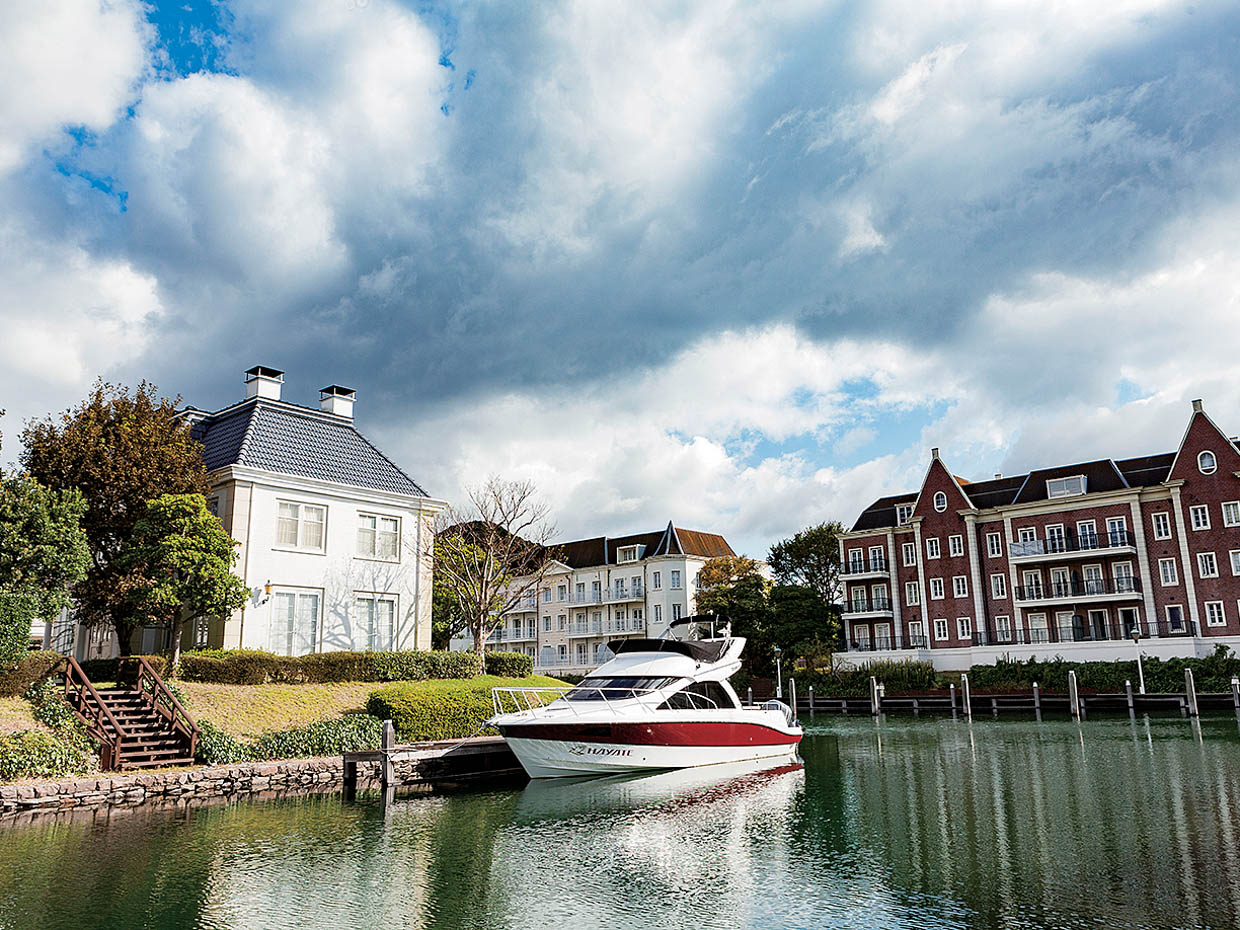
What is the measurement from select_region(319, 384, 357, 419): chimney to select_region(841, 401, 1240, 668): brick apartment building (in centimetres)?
3613

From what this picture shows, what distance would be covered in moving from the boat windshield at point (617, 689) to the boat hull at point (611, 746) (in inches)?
40.0

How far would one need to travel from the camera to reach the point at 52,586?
67.5 ft

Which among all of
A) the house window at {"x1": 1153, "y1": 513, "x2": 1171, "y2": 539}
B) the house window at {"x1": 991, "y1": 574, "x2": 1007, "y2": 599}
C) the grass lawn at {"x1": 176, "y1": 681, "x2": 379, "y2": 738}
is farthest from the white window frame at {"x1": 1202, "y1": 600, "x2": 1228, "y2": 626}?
the grass lawn at {"x1": 176, "y1": 681, "x2": 379, "y2": 738}

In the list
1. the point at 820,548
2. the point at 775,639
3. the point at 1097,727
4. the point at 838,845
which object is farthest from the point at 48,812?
the point at 820,548

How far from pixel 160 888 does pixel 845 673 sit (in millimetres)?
45461

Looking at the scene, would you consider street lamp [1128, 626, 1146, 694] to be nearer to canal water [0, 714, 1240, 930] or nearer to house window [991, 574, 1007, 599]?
house window [991, 574, 1007, 599]

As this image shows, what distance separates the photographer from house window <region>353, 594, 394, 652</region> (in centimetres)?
3048

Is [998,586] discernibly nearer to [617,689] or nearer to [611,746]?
[617,689]

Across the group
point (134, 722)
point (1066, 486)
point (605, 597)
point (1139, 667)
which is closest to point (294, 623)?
point (134, 722)

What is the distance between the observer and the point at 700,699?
23000mm

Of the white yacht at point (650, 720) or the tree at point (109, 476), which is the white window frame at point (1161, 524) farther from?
the tree at point (109, 476)

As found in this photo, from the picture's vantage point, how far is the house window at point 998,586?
176ft

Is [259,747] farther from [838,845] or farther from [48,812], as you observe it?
[838,845]

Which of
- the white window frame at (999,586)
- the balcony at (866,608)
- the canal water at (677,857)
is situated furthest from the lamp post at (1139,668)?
the canal water at (677,857)
